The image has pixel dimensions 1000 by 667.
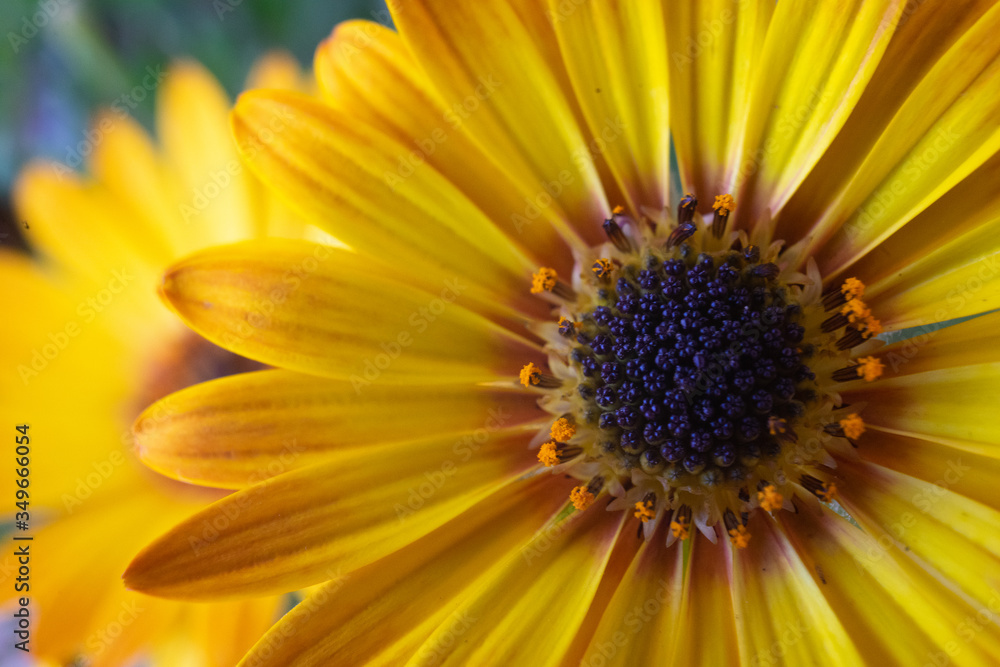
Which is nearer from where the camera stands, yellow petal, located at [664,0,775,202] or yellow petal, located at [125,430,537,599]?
yellow petal, located at [125,430,537,599]

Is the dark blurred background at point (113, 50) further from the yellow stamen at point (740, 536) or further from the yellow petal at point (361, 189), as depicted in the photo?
the yellow stamen at point (740, 536)

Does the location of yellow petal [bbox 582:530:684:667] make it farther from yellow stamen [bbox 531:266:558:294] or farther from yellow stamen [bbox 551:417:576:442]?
yellow stamen [bbox 531:266:558:294]

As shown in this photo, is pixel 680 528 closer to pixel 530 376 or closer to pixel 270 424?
pixel 530 376

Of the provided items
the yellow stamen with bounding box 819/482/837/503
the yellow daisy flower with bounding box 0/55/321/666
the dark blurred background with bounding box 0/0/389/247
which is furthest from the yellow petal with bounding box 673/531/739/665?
the dark blurred background with bounding box 0/0/389/247

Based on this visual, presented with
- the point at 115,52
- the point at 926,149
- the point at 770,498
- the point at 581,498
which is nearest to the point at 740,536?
the point at 770,498

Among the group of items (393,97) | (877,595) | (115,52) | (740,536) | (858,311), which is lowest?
(877,595)

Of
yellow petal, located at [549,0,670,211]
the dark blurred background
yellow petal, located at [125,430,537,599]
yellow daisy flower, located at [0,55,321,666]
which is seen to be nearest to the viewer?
yellow petal, located at [125,430,537,599]

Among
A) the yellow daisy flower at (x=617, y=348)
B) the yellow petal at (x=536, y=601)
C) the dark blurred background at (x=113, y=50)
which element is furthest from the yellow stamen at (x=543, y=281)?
the dark blurred background at (x=113, y=50)
